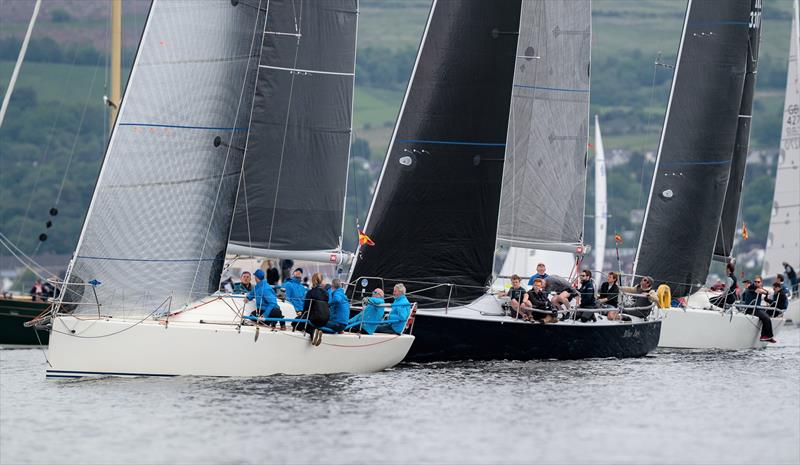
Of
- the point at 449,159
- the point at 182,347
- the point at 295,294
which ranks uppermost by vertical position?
the point at 449,159

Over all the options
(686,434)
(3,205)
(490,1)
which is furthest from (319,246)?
(3,205)

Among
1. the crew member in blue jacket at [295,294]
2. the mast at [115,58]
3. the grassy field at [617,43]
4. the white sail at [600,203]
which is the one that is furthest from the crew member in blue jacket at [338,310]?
the grassy field at [617,43]

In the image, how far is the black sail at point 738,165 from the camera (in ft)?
119

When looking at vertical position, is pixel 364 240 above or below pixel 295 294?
above

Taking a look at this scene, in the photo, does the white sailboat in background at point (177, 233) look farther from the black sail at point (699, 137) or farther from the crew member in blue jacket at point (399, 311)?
the black sail at point (699, 137)

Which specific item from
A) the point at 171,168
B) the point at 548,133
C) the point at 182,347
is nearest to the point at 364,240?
the point at 171,168

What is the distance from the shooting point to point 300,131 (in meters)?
28.7

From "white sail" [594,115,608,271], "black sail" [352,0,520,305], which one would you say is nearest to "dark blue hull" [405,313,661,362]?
"black sail" [352,0,520,305]

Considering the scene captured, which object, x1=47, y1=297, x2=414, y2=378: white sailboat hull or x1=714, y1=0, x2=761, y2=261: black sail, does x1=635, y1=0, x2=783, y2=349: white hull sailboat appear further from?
x1=47, y1=297, x2=414, y2=378: white sailboat hull

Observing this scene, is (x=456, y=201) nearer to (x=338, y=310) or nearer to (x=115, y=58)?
(x=338, y=310)

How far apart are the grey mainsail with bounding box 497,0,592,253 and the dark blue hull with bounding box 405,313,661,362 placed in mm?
2063

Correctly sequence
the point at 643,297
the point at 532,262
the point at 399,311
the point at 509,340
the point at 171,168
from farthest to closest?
the point at 532,262 → the point at 643,297 → the point at 509,340 → the point at 399,311 → the point at 171,168

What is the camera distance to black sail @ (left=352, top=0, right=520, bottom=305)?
27.1 metres

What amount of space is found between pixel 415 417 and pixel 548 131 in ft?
35.3
